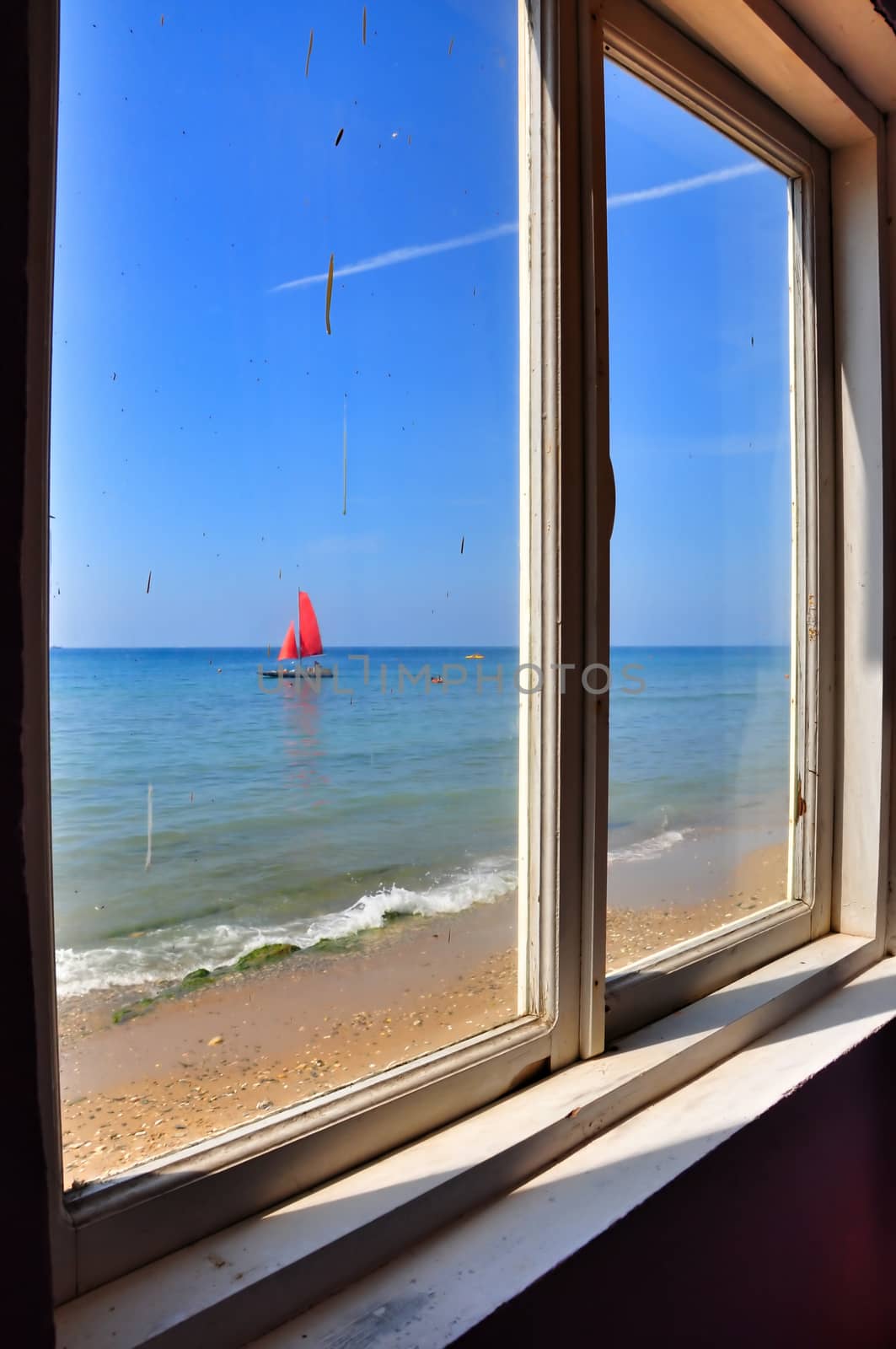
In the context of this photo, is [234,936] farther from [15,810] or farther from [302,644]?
[15,810]

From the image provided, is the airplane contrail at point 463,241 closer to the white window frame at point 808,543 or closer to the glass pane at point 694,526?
the glass pane at point 694,526

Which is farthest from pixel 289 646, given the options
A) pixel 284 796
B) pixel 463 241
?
pixel 463 241

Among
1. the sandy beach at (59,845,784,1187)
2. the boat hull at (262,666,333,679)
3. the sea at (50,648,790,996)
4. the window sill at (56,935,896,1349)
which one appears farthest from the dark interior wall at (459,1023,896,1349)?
the boat hull at (262,666,333,679)

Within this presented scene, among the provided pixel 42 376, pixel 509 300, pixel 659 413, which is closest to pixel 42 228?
pixel 42 376

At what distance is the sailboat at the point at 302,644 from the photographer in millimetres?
899

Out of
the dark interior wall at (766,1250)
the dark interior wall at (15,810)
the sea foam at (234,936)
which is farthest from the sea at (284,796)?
the dark interior wall at (766,1250)

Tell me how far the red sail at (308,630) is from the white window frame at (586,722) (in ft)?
1.00

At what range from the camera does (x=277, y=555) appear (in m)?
0.89

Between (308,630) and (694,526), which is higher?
(694,526)

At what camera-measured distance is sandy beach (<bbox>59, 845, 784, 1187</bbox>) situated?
72 cm

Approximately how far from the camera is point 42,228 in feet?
2.03

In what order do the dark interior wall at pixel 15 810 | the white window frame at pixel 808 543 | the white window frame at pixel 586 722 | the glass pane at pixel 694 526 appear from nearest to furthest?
the dark interior wall at pixel 15 810
the white window frame at pixel 586 722
the glass pane at pixel 694 526
the white window frame at pixel 808 543

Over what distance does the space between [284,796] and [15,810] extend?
1.48 ft

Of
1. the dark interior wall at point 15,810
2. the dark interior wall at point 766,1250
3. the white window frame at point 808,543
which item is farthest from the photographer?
the white window frame at point 808,543
